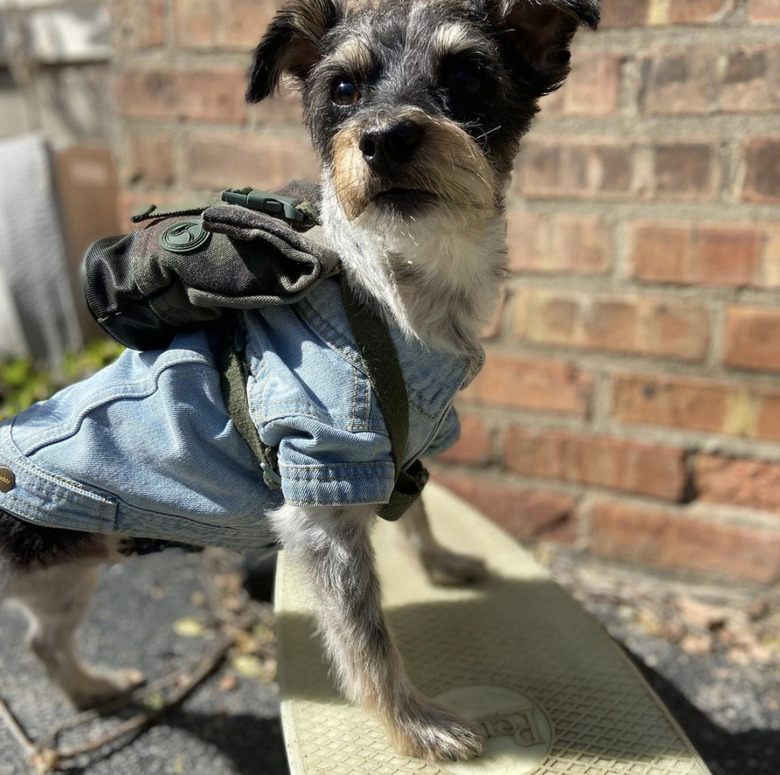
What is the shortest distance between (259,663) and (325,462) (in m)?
1.10

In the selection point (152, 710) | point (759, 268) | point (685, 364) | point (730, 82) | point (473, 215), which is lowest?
point (152, 710)

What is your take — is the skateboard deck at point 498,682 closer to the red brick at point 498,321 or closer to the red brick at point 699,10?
the red brick at point 498,321

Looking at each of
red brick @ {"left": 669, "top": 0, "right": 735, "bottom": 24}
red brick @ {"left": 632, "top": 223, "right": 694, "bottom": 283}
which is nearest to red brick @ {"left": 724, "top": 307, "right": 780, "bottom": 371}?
red brick @ {"left": 632, "top": 223, "right": 694, "bottom": 283}

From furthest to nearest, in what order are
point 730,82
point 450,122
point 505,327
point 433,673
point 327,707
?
point 505,327
point 730,82
point 433,673
point 327,707
point 450,122

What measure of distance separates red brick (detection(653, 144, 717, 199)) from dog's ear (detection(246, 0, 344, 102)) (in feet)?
3.41

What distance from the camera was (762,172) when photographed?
2135 millimetres

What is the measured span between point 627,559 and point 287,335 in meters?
1.57

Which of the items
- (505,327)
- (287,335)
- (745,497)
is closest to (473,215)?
(287,335)

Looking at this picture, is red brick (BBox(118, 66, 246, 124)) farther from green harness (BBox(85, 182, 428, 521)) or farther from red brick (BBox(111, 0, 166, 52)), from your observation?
green harness (BBox(85, 182, 428, 521))

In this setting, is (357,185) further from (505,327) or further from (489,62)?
(505,327)

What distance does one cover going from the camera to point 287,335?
1529 mm

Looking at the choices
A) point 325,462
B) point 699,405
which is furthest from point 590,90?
point 325,462

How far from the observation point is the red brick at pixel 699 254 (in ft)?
7.18

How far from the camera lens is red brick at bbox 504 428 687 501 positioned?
7.95 ft
